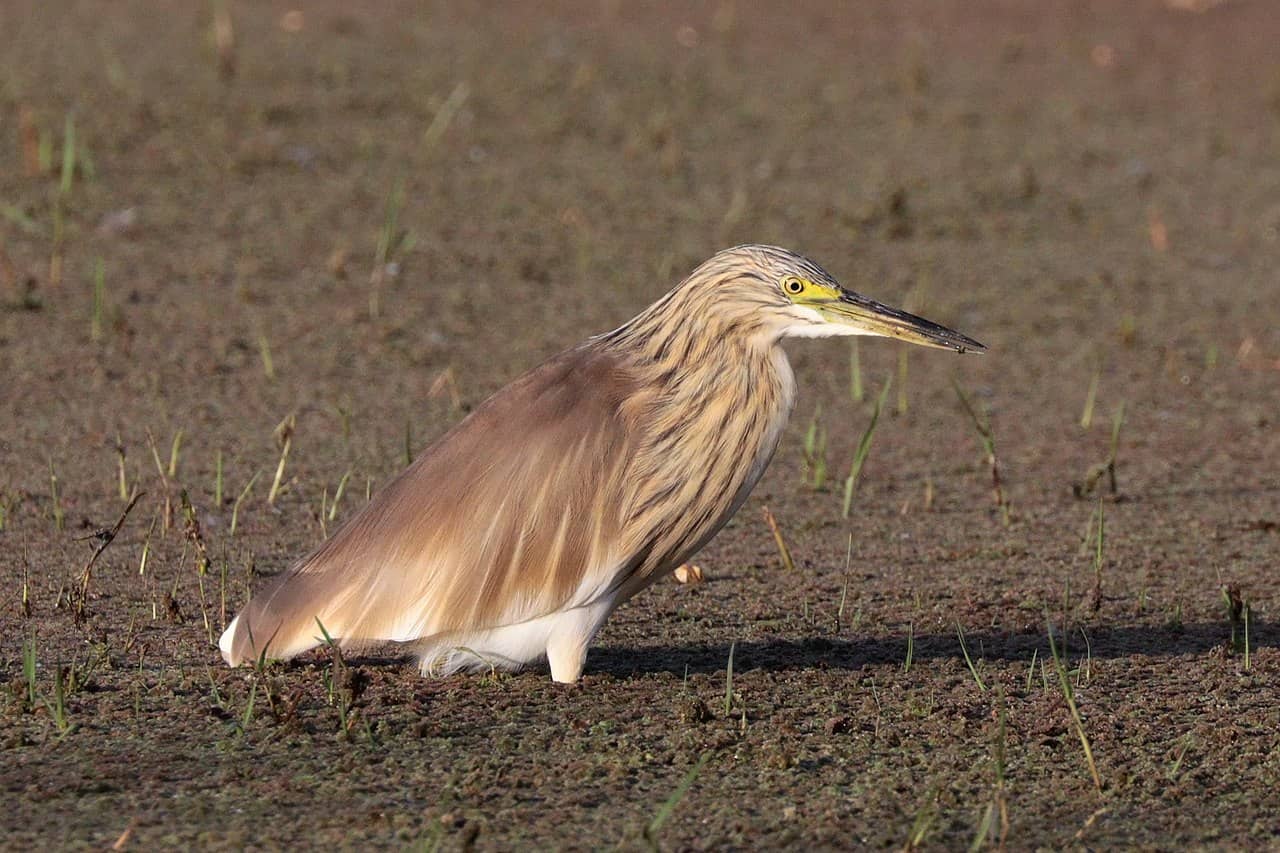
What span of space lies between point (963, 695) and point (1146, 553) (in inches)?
55.4

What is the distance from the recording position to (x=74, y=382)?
631 centimetres

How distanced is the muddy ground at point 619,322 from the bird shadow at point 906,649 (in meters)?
0.02

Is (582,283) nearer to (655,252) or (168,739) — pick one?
(655,252)

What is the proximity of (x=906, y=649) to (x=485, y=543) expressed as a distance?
1.07 meters

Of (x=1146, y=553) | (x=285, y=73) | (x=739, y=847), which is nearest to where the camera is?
(x=739, y=847)

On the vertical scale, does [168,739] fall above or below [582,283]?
below

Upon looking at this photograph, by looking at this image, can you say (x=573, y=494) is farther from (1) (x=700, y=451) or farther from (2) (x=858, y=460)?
(2) (x=858, y=460)

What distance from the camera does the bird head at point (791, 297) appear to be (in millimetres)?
3947

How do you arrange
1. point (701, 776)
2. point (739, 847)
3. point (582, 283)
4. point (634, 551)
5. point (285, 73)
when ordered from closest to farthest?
point (739, 847) → point (701, 776) → point (634, 551) → point (582, 283) → point (285, 73)

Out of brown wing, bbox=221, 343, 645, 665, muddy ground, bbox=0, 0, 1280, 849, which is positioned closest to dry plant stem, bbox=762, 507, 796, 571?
muddy ground, bbox=0, 0, 1280, 849

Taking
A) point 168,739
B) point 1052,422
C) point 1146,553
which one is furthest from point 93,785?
point 1052,422

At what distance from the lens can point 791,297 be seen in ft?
13.0

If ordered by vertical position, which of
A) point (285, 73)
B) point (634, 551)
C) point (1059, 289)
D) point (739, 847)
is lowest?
point (739, 847)

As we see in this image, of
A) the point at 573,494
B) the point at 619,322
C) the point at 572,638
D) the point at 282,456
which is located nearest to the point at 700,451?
the point at 573,494
